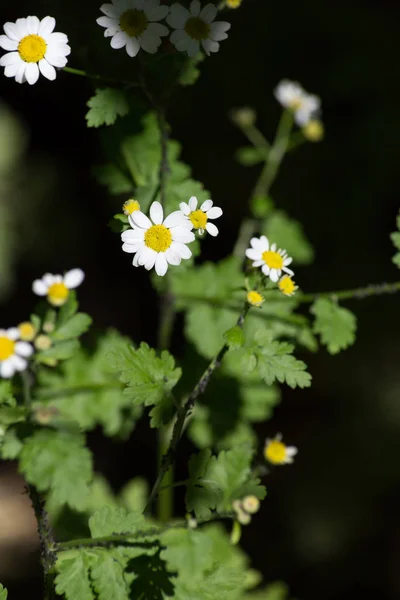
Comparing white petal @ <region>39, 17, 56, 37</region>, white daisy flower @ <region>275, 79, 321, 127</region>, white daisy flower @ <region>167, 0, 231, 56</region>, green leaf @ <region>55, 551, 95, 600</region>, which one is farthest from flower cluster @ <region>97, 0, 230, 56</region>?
green leaf @ <region>55, 551, 95, 600</region>

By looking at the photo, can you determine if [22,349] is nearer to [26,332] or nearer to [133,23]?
[26,332]

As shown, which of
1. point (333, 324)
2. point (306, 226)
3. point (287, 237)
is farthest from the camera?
point (306, 226)

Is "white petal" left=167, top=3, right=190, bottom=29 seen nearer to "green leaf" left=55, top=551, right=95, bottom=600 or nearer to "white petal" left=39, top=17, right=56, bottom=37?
"white petal" left=39, top=17, right=56, bottom=37

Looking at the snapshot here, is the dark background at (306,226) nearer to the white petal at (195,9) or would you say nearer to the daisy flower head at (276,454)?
the daisy flower head at (276,454)

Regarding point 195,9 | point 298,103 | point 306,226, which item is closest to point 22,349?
point 195,9

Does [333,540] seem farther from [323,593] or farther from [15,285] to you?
[15,285]

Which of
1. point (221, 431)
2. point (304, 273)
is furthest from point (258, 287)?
point (304, 273)
